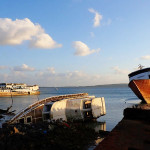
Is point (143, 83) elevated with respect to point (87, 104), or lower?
elevated

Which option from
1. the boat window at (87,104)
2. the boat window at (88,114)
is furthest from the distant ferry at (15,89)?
the boat window at (88,114)

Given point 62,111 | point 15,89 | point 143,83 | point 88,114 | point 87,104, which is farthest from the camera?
point 15,89

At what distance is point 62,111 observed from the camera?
94.0 feet

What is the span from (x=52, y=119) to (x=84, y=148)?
1125cm

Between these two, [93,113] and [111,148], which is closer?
[111,148]

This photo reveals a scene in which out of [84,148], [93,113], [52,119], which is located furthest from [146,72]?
[84,148]

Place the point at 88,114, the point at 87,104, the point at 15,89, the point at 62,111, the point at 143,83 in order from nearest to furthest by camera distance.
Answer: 1. the point at 62,111
2. the point at 88,114
3. the point at 87,104
4. the point at 143,83
5. the point at 15,89

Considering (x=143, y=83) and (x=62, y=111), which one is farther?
(x=143, y=83)

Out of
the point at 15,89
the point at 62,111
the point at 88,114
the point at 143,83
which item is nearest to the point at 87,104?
the point at 88,114

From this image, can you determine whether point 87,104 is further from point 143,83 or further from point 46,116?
point 143,83

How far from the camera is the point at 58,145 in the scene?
1538 cm

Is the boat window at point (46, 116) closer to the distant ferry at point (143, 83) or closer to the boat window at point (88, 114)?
the boat window at point (88, 114)

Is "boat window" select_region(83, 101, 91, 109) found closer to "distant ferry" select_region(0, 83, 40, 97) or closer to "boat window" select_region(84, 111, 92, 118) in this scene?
"boat window" select_region(84, 111, 92, 118)

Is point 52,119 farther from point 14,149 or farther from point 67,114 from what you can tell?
point 14,149
